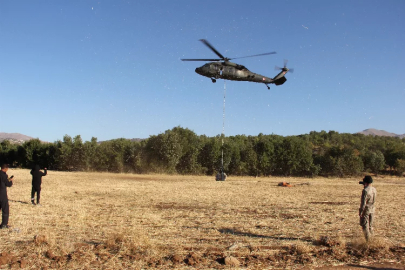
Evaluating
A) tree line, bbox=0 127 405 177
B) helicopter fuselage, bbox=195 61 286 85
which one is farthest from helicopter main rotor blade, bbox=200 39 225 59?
tree line, bbox=0 127 405 177

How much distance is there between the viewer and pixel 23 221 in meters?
11.3

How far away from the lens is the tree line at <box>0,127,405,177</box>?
175ft

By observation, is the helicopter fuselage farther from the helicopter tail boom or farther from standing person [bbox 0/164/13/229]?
standing person [bbox 0/164/13/229]

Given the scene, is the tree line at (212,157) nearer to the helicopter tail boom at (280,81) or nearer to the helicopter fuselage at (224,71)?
the helicopter tail boom at (280,81)

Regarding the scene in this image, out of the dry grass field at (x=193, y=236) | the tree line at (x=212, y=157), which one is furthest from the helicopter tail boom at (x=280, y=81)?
the tree line at (x=212, y=157)

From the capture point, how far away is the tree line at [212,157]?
53.4m

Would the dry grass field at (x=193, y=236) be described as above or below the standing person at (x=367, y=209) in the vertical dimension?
below

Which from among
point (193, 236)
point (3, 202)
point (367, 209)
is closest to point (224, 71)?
point (193, 236)

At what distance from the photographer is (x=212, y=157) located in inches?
2156

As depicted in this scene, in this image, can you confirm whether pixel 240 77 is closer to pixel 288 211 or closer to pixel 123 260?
pixel 288 211

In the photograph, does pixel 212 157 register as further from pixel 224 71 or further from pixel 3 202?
pixel 3 202

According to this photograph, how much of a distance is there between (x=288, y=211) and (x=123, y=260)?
8.84m

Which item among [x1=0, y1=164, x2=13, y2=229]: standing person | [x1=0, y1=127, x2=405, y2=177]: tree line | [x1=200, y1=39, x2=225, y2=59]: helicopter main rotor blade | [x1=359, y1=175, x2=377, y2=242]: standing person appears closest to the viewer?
[x1=359, y1=175, x2=377, y2=242]: standing person

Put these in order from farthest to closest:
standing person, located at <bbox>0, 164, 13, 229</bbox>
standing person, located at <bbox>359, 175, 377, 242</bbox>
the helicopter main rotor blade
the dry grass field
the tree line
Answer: the tree line < the helicopter main rotor blade < standing person, located at <bbox>0, 164, 13, 229</bbox> < standing person, located at <bbox>359, 175, 377, 242</bbox> < the dry grass field
